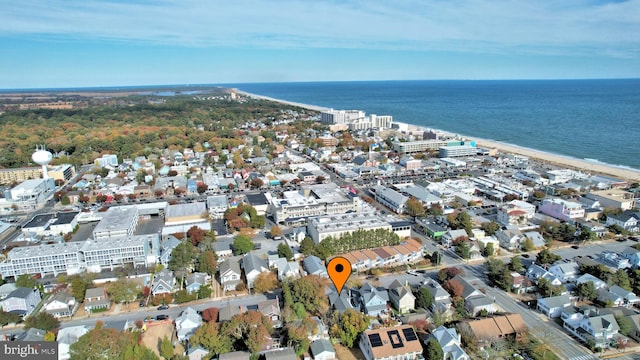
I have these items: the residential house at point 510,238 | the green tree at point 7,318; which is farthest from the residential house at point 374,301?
the green tree at point 7,318

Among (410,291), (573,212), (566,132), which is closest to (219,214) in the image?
(410,291)

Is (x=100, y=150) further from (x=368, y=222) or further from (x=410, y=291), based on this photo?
(x=410, y=291)

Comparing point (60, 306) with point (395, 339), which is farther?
point (60, 306)

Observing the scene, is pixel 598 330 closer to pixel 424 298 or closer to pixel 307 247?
pixel 424 298

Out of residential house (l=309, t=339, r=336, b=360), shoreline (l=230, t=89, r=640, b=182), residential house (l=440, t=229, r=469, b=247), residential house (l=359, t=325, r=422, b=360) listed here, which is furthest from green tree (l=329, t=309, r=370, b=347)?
shoreline (l=230, t=89, r=640, b=182)

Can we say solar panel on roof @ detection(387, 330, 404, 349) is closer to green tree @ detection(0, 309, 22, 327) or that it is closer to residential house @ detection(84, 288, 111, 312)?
residential house @ detection(84, 288, 111, 312)

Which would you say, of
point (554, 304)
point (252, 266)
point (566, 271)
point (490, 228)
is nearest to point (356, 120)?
point (490, 228)
